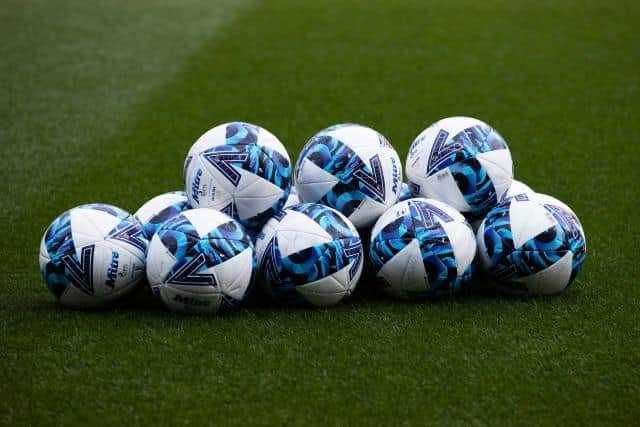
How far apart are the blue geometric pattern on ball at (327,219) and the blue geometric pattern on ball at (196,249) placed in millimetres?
535

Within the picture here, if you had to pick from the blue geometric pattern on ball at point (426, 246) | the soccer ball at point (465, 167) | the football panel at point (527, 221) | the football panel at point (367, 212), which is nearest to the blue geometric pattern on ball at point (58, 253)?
the football panel at point (367, 212)

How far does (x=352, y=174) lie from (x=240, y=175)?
80cm

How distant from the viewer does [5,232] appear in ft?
24.9

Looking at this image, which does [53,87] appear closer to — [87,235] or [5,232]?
[5,232]

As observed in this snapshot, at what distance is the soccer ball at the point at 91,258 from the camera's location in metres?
5.70

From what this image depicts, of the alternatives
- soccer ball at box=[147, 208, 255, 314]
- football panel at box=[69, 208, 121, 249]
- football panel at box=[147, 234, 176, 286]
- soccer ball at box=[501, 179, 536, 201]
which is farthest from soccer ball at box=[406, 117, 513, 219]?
football panel at box=[69, 208, 121, 249]

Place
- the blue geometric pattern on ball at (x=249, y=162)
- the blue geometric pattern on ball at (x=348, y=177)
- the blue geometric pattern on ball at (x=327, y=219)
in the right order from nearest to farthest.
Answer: the blue geometric pattern on ball at (x=327, y=219)
the blue geometric pattern on ball at (x=249, y=162)
the blue geometric pattern on ball at (x=348, y=177)

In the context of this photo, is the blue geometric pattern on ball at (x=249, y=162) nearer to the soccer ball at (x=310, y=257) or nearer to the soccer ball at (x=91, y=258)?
the soccer ball at (x=310, y=257)

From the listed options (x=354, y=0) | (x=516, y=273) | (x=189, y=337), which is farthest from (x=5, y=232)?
(x=354, y=0)

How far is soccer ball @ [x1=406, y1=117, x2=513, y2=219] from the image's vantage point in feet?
20.5

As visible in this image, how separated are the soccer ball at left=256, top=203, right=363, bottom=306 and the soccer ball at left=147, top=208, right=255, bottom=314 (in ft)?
0.54

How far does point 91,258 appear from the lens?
5691 millimetres

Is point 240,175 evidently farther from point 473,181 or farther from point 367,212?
point 473,181

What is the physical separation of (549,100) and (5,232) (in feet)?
26.9
